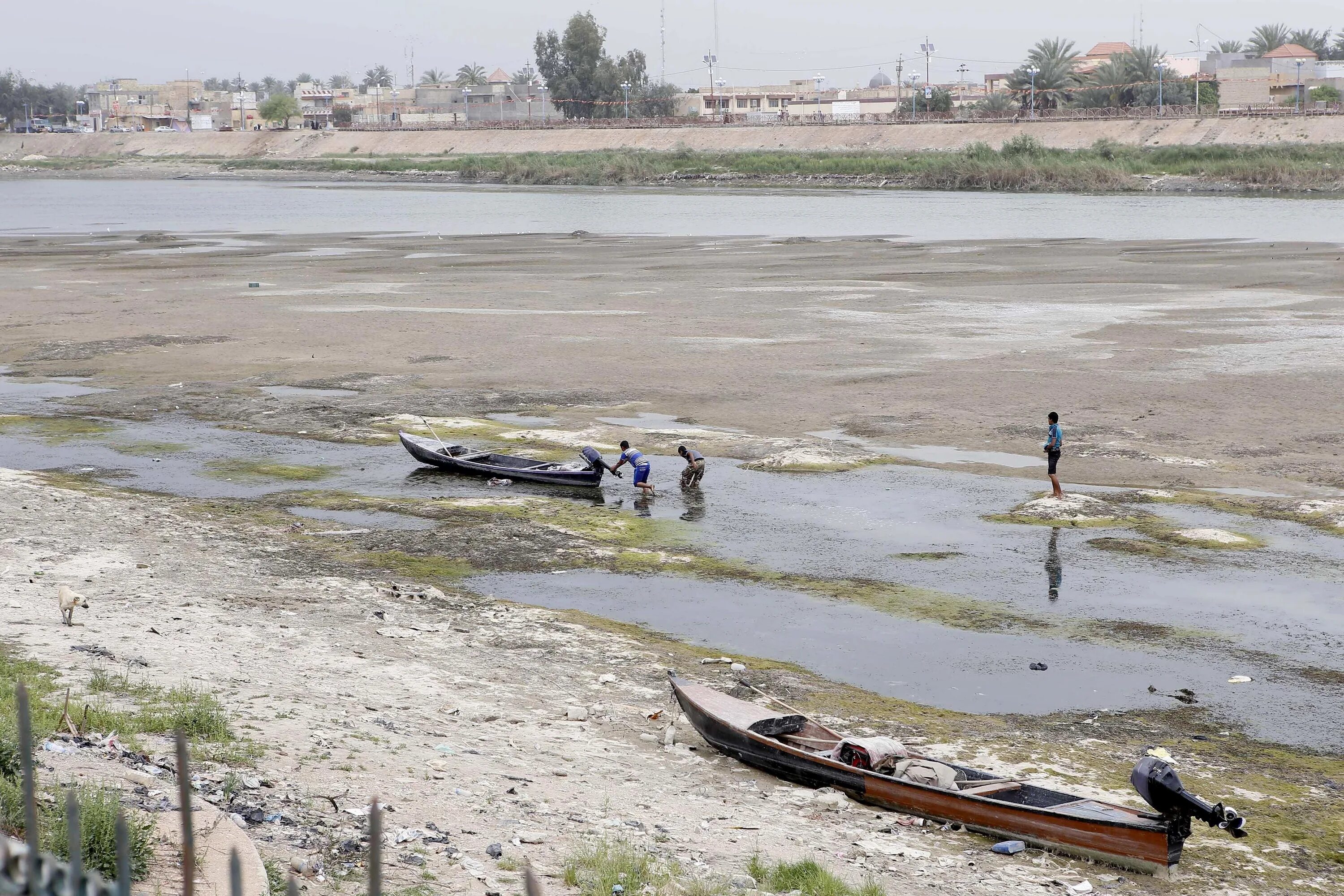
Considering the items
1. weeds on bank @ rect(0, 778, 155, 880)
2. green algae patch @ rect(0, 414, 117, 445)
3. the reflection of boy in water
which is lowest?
the reflection of boy in water

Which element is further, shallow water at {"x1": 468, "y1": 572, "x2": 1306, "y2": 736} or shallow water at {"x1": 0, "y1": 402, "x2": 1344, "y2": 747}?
shallow water at {"x1": 0, "y1": 402, "x2": 1344, "y2": 747}

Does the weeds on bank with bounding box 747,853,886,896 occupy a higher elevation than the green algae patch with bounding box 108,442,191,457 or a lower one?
lower

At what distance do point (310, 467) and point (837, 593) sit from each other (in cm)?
1128

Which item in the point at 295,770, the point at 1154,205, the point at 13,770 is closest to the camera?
the point at 13,770

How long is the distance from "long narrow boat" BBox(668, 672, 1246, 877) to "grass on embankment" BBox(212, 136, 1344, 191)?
3735 inches

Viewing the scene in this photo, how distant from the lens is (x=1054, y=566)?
18.8m

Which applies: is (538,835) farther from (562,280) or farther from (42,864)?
(562,280)

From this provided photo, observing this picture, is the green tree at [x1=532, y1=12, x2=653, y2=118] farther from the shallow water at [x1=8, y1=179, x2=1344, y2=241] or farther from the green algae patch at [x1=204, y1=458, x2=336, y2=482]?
the green algae patch at [x1=204, y1=458, x2=336, y2=482]

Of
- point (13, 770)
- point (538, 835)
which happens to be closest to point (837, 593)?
point (538, 835)

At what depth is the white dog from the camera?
46.9ft

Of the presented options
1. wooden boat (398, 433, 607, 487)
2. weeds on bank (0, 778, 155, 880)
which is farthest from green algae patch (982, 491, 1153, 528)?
weeds on bank (0, 778, 155, 880)

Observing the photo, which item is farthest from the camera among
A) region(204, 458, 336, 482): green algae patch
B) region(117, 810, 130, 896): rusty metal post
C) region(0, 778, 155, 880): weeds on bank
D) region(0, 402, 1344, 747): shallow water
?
region(204, 458, 336, 482): green algae patch

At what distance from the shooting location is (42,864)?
11.5 feet

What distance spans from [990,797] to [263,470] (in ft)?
56.2
